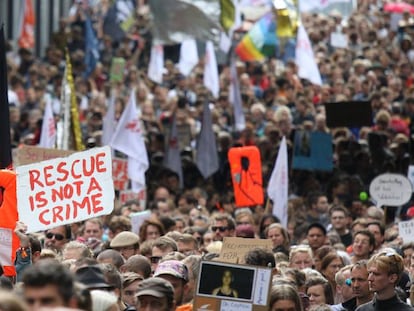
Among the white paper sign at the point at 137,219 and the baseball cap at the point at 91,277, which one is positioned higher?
the baseball cap at the point at 91,277

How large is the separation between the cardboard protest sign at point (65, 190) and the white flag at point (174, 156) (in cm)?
1006

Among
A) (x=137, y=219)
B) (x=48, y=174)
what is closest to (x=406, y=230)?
(x=137, y=219)

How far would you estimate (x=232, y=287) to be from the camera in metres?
10.0

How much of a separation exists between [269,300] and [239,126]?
16.7 meters

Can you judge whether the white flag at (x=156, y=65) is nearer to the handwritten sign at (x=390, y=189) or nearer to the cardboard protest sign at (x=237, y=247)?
the handwritten sign at (x=390, y=189)

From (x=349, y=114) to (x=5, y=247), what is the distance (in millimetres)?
11183

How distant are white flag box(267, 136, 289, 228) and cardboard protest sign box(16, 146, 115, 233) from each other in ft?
19.0

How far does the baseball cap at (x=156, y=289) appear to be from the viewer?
9406 mm

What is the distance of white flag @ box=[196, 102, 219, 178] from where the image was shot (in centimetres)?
2311

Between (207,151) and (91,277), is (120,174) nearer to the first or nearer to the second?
(207,151)

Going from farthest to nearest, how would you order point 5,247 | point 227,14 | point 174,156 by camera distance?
point 227,14, point 174,156, point 5,247

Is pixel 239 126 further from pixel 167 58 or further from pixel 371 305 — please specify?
pixel 371 305

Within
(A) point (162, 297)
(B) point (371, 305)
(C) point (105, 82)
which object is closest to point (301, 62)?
(C) point (105, 82)

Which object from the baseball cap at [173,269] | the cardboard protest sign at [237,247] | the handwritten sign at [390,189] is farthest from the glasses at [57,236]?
the handwritten sign at [390,189]
